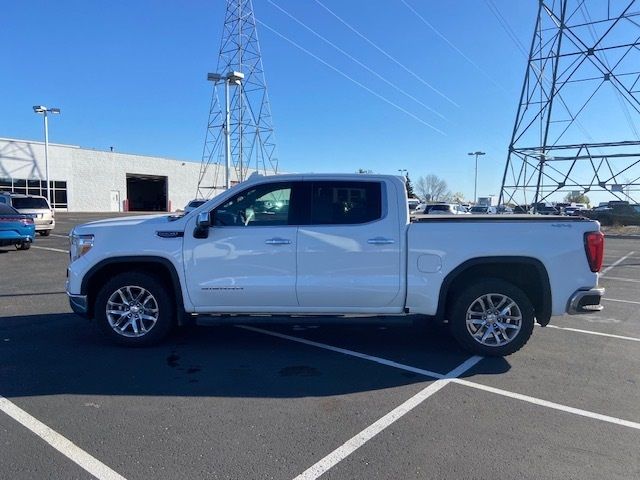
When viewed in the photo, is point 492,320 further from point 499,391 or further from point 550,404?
point 550,404

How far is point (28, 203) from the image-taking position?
20.8 metres

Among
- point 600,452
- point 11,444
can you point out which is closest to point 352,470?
point 600,452

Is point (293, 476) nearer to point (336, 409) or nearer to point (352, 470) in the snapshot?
point (352, 470)

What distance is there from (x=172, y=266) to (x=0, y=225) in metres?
11.5

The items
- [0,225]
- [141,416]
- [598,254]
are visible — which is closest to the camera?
[141,416]

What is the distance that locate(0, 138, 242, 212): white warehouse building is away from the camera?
4625 centimetres

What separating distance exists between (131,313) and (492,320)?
13.0 ft


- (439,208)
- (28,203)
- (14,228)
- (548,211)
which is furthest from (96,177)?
(548,211)

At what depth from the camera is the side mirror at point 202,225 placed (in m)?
5.27

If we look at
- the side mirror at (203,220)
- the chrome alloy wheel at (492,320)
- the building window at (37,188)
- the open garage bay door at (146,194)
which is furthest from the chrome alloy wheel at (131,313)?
the open garage bay door at (146,194)

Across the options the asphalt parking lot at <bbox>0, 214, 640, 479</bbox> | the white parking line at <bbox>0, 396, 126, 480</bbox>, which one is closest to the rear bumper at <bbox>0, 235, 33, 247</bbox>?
the asphalt parking lot at <bbox>0, 214, 640, 479</bbox>

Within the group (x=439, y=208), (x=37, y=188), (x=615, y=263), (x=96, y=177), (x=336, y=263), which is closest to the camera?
(x=336, y=263)

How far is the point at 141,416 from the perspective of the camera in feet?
12.9

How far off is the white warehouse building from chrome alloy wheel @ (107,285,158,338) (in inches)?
1769
